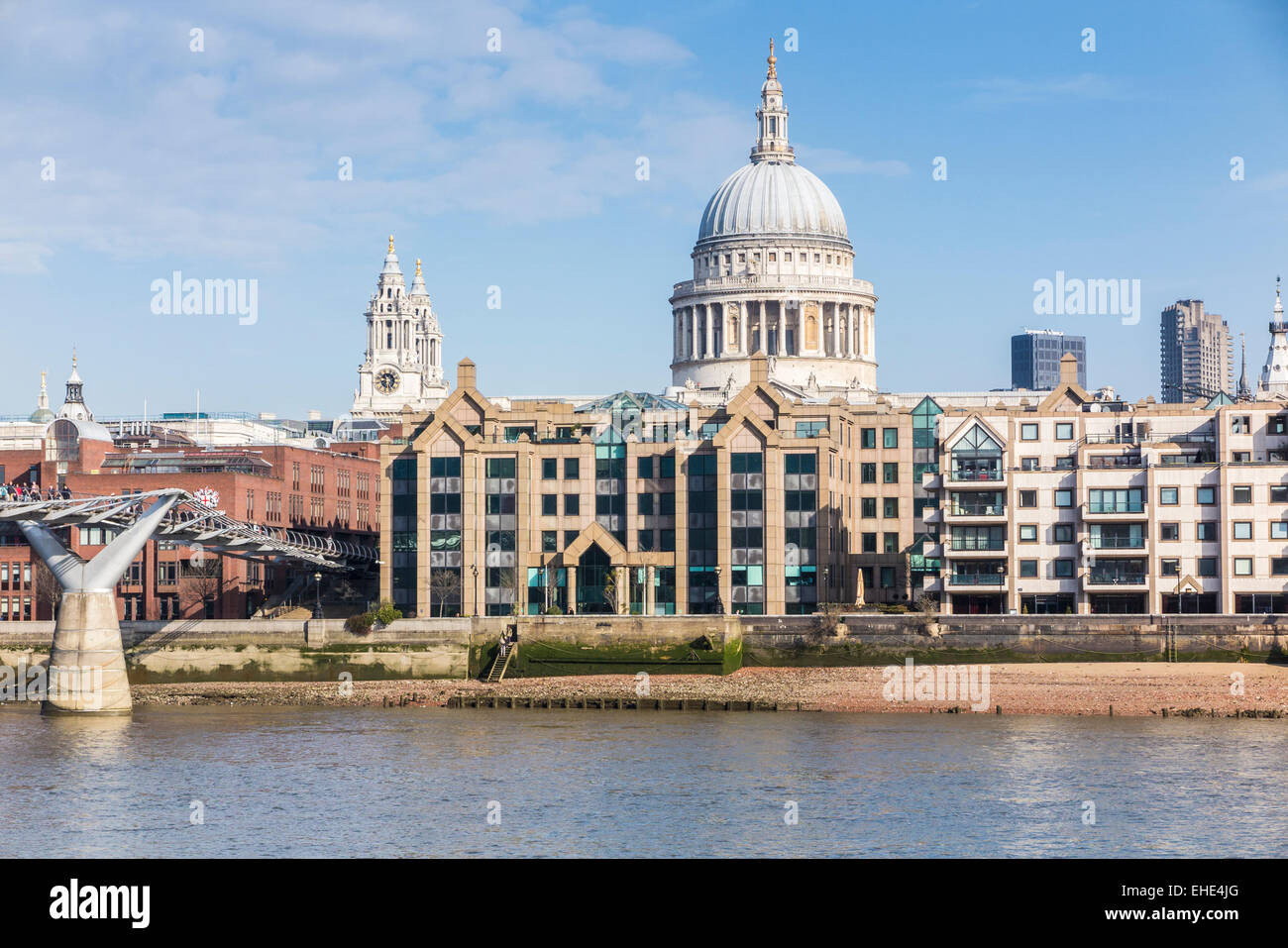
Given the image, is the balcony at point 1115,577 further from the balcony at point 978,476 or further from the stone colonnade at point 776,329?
the stone colonnade at point 776,329

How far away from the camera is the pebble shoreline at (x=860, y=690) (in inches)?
3162

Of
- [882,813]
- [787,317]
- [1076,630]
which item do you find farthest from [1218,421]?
[787,317]

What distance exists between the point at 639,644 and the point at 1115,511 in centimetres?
2473

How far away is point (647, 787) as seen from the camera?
184 feet

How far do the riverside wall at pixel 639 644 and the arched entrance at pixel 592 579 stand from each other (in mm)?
7682

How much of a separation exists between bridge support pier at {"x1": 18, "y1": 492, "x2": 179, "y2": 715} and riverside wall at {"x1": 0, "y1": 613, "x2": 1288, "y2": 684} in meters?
11.4

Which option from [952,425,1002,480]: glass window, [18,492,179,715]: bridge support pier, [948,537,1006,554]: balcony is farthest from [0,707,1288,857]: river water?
[952,425,1002,480]: glass window

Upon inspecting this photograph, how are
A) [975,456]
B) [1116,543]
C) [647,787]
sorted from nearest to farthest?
[647,787] → [1116,543] → [975,456]

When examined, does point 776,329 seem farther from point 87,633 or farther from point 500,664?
point 87,633

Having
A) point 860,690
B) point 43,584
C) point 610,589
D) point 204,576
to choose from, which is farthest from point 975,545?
point 43,584

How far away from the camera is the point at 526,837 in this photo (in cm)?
4712
